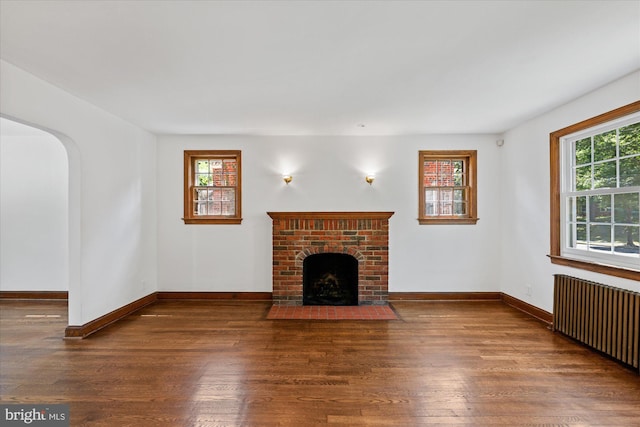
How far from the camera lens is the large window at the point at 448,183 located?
510cm

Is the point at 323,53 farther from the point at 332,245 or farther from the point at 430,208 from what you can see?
the point at 430,208

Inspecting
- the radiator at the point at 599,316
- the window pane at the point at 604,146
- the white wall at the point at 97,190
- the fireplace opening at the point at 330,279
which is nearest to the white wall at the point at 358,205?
the fireplace opening at the point at 330,279

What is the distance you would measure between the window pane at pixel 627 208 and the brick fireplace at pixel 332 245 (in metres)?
2.61

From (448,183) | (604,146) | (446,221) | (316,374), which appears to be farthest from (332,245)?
(604,146)

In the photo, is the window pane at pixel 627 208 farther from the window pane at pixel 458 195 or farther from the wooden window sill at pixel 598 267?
the window pane at pixel 458 195

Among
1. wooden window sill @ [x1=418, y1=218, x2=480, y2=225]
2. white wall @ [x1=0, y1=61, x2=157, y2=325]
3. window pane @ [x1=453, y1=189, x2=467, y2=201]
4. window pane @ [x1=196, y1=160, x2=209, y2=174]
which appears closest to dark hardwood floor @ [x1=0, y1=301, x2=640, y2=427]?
Result: white wall @ [x1=0, y1=61, x2=157, y2=325]

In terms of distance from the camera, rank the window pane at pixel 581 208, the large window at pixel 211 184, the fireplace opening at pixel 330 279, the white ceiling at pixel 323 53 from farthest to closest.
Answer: the large window at pixel 211 184, the fireplace opening at pixel 330 279, the window pane at pixel 581 208, the white ceiling at pixel 323 53

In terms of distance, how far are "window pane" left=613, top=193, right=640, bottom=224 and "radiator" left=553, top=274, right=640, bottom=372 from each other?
0.68 metres

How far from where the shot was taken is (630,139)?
10.1 ft

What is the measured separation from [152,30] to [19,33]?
0.97 m

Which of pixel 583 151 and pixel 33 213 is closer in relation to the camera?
pixel 583 151

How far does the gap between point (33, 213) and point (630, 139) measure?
25.8ft

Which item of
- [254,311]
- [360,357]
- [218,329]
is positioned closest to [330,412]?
[360,357]

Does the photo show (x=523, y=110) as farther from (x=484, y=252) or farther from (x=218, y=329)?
(x=218, y=329)
